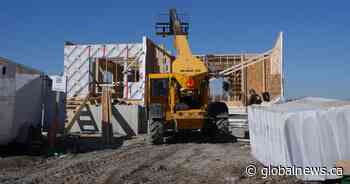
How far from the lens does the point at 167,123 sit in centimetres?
1395

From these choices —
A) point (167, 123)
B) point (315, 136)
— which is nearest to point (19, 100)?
point (167, 123)

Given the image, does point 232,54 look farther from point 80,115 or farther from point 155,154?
point 155,154

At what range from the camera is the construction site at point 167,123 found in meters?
6.92

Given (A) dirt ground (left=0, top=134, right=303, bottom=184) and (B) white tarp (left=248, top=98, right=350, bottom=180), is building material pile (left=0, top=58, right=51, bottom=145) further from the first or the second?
(B) white tarp (left=248, top=98, right=350, bottom=180)

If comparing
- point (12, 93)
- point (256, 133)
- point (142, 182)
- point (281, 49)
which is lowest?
point (142, 182)

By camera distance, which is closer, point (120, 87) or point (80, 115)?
point (80, 115)

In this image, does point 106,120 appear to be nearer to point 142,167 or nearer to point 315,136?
point 142,167

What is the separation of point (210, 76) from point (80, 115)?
27.6 feet

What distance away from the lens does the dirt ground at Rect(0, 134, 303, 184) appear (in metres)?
7.86

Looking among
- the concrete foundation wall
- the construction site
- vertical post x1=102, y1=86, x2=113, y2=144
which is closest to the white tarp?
the construction site

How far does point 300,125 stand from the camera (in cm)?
684

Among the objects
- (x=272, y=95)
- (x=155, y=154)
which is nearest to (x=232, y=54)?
(x=272, y=95)

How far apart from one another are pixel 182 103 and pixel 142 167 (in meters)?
5.14

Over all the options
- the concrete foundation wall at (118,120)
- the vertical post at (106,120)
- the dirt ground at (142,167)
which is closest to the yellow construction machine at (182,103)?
the dirt ground at (142,167)
